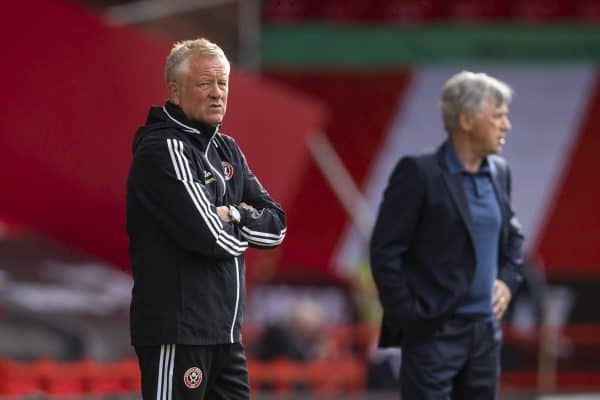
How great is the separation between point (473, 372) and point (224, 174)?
1474 millimetres

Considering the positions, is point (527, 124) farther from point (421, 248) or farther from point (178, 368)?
point (178, 368)

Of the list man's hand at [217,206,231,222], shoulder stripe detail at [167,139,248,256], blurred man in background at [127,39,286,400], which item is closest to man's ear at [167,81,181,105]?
blurred man in background at [127,39,286,400]

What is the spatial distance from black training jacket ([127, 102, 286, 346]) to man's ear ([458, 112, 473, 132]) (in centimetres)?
138

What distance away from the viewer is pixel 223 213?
4.83 meters

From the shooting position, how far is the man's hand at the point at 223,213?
189 inches

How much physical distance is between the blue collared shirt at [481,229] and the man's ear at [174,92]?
1.45 meters

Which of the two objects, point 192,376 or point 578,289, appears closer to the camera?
point 192,376

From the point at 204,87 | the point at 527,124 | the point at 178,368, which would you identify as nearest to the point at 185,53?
the point at 204,87

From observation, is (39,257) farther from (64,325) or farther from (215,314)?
(215,314)

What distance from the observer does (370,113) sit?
22.1 metres

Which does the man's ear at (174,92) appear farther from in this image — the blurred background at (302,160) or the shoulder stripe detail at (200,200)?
the blurred background at (302,160)

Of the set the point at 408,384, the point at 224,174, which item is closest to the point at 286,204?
the point at 408,384

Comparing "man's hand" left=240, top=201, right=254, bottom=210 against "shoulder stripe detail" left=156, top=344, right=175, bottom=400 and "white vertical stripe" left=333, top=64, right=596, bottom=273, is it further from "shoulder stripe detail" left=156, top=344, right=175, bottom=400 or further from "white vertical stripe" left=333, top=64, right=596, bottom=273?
"white vertical stripe" left=333, top=64, right=596, bottom=273

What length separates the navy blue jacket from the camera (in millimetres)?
5746
